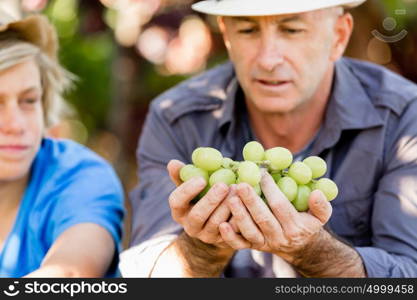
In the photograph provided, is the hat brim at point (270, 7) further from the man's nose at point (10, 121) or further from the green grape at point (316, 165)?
the man's nose at point (10, 121)

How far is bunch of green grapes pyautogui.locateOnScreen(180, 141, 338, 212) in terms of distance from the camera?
2186mm

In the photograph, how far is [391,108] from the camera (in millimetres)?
2941

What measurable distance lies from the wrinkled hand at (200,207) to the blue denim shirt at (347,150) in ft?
1.84

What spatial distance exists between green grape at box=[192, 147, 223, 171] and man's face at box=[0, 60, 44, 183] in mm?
927

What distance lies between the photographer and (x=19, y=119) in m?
2.85

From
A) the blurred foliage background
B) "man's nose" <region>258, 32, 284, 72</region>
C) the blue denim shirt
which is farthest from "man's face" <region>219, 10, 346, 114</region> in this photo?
the blurred foliage background

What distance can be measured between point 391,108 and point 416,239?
0.54 m

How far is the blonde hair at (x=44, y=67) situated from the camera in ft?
9.36

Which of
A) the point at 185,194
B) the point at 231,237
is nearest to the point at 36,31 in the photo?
the point at 185,194

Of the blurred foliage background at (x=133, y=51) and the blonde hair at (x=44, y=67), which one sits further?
the blurred foliage background at (x=133, y=51)

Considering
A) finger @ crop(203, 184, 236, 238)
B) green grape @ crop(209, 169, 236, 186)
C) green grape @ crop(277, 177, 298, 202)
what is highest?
green grape @ crop(209, 169, 236, 186)

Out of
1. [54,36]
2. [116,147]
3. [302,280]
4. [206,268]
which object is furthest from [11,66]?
[116,147]

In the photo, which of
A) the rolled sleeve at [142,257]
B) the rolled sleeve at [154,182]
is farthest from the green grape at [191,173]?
the rolled sleeve at [154,182]

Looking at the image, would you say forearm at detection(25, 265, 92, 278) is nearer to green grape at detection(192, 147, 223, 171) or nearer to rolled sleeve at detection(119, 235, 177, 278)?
rolled sleeve at detection(119, 235, 177, 278)
